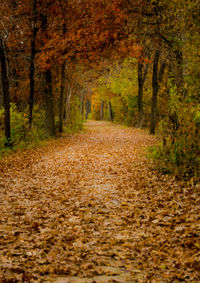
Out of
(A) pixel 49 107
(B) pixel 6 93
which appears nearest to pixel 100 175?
(B) pixel 6 93

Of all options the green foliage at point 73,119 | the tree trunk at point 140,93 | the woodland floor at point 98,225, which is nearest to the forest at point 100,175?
the woodland floor at point 98,225

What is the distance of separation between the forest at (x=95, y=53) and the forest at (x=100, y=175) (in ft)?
0.20

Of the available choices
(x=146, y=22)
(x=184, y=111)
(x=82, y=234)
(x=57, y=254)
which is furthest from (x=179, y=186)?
(x=146, y=22)

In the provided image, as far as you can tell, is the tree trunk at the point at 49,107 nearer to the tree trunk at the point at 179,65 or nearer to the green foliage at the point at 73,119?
the green foliage at the point at 73,119

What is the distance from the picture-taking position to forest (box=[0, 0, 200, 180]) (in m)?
8.41

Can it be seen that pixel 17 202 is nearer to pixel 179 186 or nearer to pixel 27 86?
pixel 179 186

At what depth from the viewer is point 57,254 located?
4.30 m

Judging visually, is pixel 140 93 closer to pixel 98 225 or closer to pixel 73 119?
pixel 73 119

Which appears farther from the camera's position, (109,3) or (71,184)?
(109,3)

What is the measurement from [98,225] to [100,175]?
3735 mm

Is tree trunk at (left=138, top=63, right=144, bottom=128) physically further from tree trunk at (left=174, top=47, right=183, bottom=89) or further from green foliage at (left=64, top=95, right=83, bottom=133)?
tree trunk at (left=174, top=47, right=183, bottom=89)

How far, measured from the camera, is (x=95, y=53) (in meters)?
16.5

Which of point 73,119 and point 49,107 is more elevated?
point 49,107

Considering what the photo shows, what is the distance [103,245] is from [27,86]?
1629 cm
